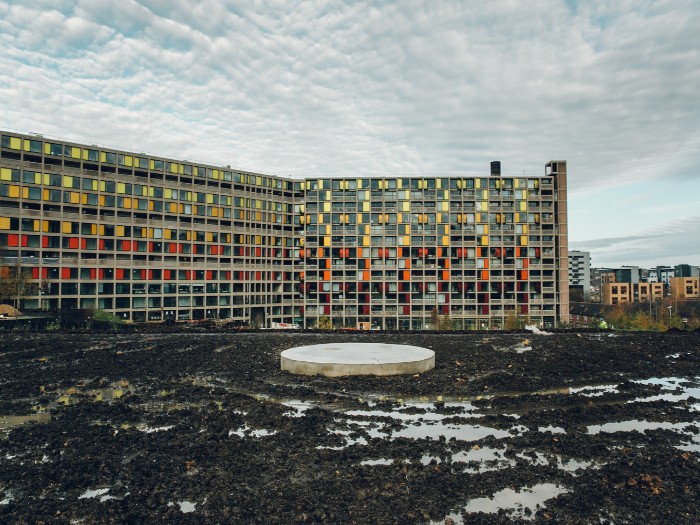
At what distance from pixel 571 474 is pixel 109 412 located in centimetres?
1555

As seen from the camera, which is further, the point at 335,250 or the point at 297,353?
the point at 335,250

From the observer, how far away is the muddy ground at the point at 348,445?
10461 millimetres

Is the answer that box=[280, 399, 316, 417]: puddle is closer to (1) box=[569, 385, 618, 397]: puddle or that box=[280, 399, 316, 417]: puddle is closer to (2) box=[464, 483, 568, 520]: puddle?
(2) box=[464, 483, 568, 520]: puddle

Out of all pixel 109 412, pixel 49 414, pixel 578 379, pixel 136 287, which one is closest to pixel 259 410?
pixel 109 412

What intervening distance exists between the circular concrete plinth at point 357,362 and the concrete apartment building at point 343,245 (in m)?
86.0

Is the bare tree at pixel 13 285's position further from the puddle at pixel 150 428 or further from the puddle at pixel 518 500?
the puddle at pixel 518 500

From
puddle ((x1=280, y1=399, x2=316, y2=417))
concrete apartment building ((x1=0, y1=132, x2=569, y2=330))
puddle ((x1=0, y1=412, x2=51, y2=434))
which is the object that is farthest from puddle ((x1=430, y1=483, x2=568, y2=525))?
concrete apartment building ((x1=0, y1=132, x2=569, y2=330))

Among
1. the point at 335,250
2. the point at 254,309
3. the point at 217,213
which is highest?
the point at 217,213

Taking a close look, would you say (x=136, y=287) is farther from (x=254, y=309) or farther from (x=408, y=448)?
(x=408, y=448)

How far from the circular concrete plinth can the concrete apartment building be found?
86.0 meters

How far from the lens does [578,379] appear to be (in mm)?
25594

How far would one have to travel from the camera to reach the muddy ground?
10461 millimetres

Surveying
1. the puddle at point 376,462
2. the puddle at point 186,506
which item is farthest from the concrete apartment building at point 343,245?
the puddle at point 186,506

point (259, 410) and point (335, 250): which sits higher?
point (335, 250)
